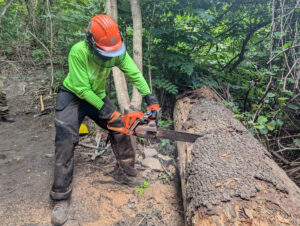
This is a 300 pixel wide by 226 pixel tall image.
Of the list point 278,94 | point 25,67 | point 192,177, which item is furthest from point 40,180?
point 25,67

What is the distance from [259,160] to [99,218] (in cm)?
183

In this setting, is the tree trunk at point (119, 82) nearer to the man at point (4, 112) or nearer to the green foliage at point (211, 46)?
the green foliage at point (211, 46)

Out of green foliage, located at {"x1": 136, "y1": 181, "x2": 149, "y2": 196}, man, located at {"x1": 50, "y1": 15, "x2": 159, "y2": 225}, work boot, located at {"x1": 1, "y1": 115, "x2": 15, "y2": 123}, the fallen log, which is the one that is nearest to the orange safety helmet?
man, located at {"x1": 50, "y1": 15, "x2": 159, "y2": 225}

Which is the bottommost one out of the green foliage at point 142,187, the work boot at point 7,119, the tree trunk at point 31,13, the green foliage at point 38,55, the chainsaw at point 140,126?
the green foliage at point 142,187

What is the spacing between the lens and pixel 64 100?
7.98 ft

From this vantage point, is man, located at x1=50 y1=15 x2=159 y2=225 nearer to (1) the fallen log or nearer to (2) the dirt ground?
(2) the dirt ground

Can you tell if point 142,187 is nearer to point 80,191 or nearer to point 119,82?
point 80,191

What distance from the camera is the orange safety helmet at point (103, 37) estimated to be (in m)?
2.11

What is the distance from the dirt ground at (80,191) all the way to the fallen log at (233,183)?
0.51 metres

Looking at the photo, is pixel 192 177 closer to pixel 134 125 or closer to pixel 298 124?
pixel 134 125

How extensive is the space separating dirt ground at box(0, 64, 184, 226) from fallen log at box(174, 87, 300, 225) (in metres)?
0.51

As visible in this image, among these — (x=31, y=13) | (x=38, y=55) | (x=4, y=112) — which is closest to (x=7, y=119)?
(x=4, y=112)

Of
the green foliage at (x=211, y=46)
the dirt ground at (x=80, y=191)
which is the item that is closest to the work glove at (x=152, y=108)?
the dirt ground at (x=80, y=191)

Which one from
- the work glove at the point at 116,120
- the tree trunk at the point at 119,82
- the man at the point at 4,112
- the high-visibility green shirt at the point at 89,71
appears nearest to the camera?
the high-visibility green shirt at the point at 89,71
